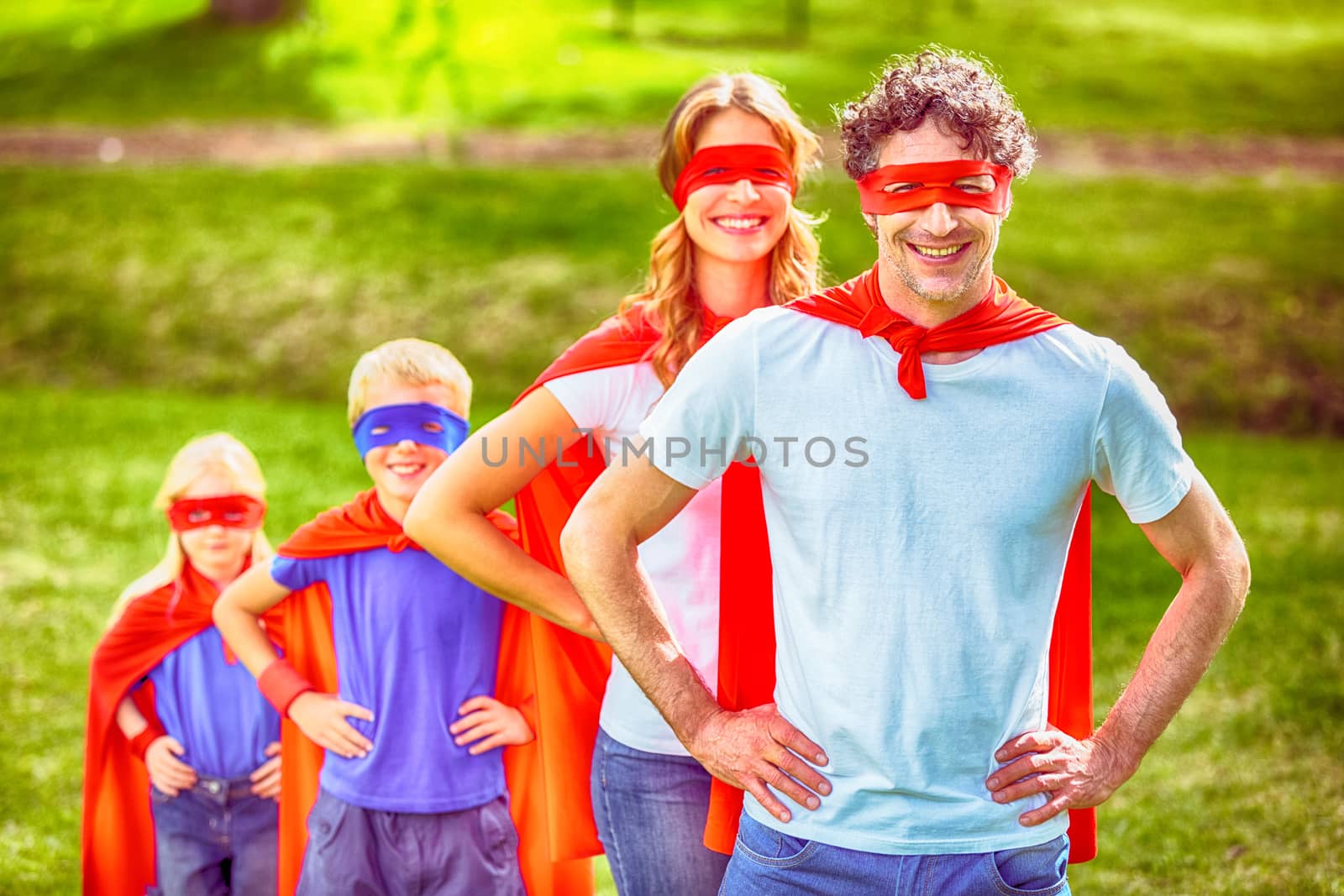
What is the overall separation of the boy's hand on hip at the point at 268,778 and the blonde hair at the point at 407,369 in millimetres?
1141

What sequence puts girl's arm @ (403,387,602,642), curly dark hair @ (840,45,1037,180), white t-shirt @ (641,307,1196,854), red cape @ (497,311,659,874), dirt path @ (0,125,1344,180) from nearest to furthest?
white t-shirt @ (641,307,1196,854) → curly dark hair @ (840,45,1037,180) → girl's arm @ (403,387,602,642) → red cape @ (497,311,659,874) → dirt path @ (0,125,1344,180)

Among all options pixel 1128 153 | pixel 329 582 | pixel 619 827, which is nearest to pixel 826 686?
pixel 619 827

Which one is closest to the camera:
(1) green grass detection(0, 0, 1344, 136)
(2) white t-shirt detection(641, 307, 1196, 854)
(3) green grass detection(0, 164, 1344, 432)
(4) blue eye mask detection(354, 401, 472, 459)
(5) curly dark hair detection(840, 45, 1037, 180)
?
(2) white t-shirt detection(641, 307, 1196, 854)

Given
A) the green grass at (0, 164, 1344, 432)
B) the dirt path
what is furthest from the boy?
the dirt path

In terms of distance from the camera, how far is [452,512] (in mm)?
3248

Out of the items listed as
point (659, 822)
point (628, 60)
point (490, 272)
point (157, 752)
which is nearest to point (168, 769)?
point (157, 752)

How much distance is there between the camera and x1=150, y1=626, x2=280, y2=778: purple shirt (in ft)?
14.3

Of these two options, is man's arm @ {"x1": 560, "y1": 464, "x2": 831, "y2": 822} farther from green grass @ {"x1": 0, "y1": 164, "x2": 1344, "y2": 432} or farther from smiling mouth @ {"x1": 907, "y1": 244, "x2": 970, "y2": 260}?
green grass @ {"x1": 0, "y1": 164, "x2": 1344, "y2": 432}

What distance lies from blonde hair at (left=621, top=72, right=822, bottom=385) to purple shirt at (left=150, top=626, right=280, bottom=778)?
6.43ft

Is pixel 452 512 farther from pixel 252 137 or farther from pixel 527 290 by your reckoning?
pixel 252 137

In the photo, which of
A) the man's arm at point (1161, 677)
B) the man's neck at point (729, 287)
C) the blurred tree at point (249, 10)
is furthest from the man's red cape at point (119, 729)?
the blurred tree at point (249, 10)

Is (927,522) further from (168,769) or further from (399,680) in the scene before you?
(168,769)

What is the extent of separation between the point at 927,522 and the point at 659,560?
854mm

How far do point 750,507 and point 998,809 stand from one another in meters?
0.80
